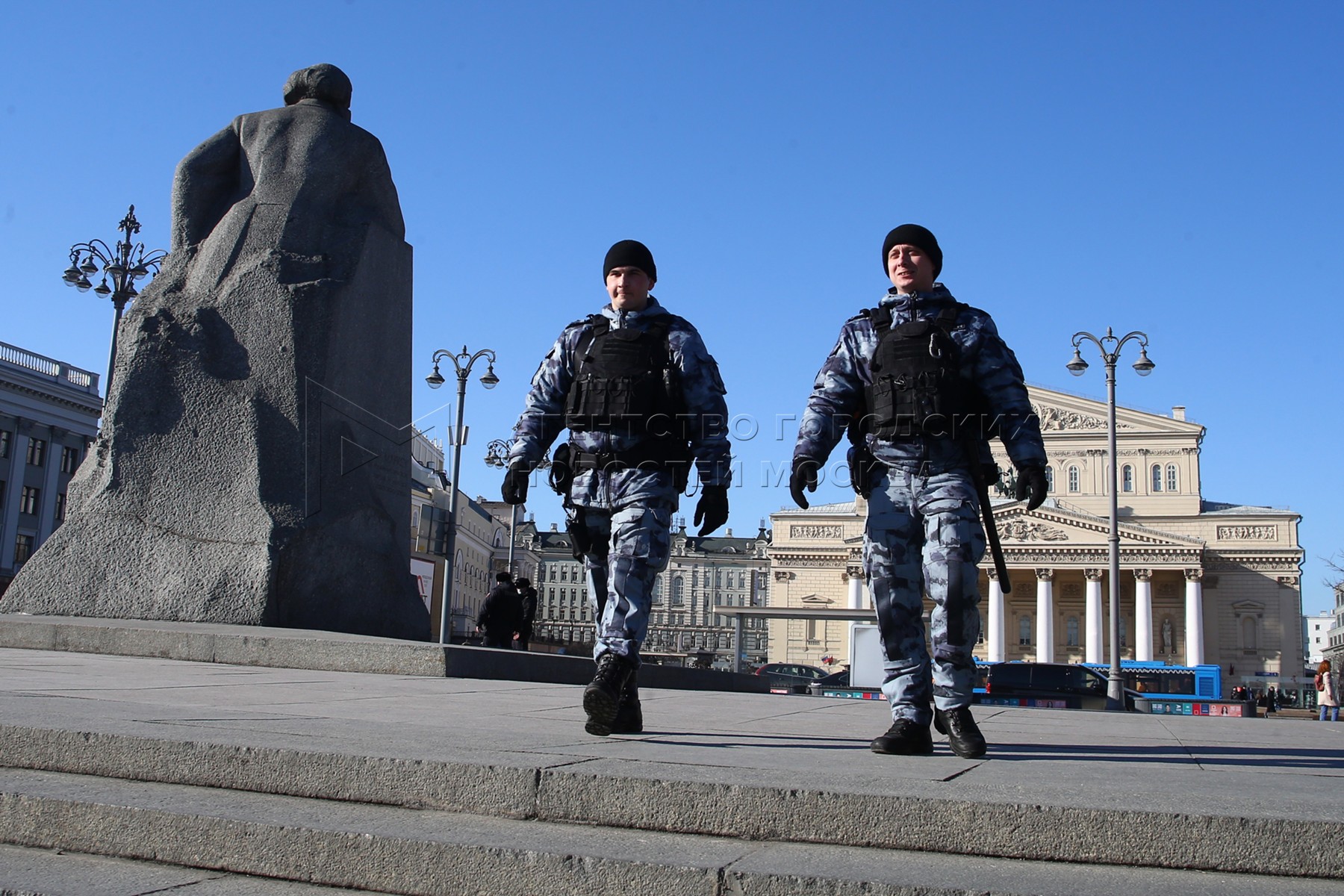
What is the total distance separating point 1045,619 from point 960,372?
7006cm

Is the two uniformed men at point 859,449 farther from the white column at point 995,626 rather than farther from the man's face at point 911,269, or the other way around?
the white column at point 995,626

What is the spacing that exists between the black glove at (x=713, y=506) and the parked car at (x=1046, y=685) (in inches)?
920

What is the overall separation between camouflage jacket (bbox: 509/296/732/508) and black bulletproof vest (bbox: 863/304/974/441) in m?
0.62

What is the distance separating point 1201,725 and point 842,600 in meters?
70.2

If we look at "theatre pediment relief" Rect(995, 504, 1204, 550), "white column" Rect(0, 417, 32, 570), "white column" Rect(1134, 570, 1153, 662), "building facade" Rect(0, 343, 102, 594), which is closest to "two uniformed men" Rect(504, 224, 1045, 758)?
"building facade" Rect(0, 343, 102, 594)

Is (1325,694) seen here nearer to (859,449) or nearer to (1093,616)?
(859,449)

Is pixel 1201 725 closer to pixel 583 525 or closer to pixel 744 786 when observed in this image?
pixel 583 525

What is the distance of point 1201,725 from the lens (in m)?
6.96

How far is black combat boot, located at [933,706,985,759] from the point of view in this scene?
3.51 m

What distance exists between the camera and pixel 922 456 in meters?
3.91

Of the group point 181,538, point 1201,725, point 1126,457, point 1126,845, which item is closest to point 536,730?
point 1126,845

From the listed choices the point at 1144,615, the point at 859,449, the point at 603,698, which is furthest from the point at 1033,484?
the point at 1144,615

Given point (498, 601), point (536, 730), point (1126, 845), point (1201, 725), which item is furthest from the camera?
point (498, 601)

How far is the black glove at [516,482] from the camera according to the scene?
14.7 ft
